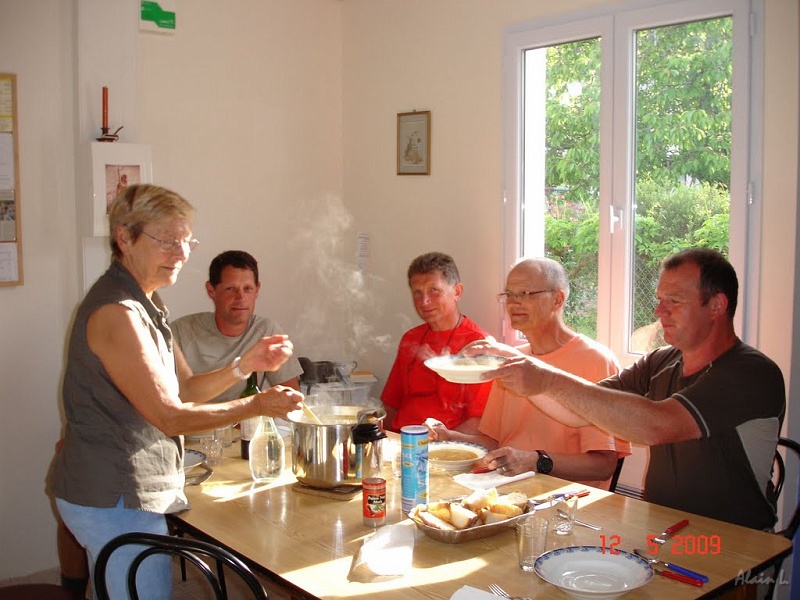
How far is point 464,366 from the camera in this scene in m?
2.54

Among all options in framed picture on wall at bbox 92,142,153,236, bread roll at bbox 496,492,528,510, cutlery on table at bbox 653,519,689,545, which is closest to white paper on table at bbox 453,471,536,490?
bread roll at bbox 496,492,528,510

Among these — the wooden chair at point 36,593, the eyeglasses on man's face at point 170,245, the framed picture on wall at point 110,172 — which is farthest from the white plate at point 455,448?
the framed picture on wall at point 110,172

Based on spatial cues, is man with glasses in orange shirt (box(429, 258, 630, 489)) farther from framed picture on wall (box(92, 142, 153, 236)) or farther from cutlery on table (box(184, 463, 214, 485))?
framed picture on wall (box(92, 142, 153, 236))

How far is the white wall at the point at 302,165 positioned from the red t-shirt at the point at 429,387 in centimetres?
53

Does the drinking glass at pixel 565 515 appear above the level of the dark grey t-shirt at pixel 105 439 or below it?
below

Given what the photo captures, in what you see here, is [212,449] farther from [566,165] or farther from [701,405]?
[566,165]

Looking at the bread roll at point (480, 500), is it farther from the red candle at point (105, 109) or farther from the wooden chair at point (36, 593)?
the red candle at point (105, 109)

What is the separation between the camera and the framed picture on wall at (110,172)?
11.9 feet

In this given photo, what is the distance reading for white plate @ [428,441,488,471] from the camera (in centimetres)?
255

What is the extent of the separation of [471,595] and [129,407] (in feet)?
3.15

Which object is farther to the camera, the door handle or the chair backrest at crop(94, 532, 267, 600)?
the door handle

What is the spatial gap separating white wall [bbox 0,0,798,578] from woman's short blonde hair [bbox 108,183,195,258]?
1.73 metres

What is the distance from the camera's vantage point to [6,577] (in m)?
3.69

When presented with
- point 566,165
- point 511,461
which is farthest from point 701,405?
point 566,165
